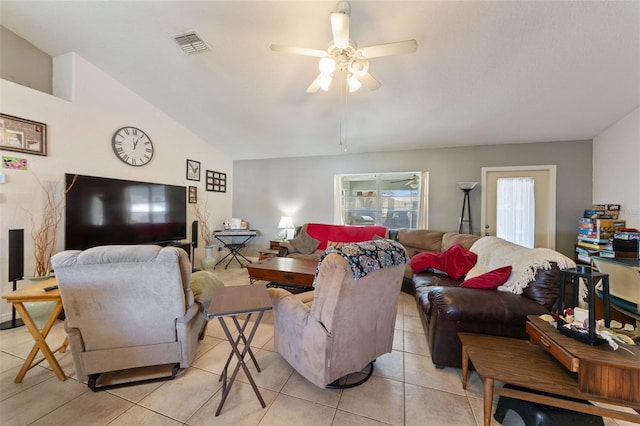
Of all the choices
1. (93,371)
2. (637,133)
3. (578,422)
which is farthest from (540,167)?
(93,371)

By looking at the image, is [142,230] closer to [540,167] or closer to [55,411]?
[55,411]

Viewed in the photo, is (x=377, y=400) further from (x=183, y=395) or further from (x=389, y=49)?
(x=389, y=49)

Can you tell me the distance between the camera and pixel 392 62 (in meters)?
2.47

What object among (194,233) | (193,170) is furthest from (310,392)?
(193,170)

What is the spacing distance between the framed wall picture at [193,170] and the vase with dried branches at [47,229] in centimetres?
173

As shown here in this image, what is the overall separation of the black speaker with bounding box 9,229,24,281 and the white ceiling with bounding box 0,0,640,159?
221 centimetres

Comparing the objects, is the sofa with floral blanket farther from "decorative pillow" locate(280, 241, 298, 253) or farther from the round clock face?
the round clock face

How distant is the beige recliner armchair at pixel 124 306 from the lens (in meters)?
1.42

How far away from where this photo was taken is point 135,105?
3.49 metres

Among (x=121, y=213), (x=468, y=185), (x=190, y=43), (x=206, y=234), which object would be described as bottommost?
(x=206, y=234)

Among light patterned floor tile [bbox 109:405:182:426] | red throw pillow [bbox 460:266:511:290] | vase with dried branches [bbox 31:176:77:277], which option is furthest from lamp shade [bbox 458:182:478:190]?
vase with dried branches [bbox 31:176:77:277]

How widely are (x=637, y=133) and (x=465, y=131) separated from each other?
1.74 metres

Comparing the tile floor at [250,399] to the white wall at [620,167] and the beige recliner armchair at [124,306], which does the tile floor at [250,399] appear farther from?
the white wall at [620,167]

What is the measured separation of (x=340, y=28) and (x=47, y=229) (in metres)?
3.76
